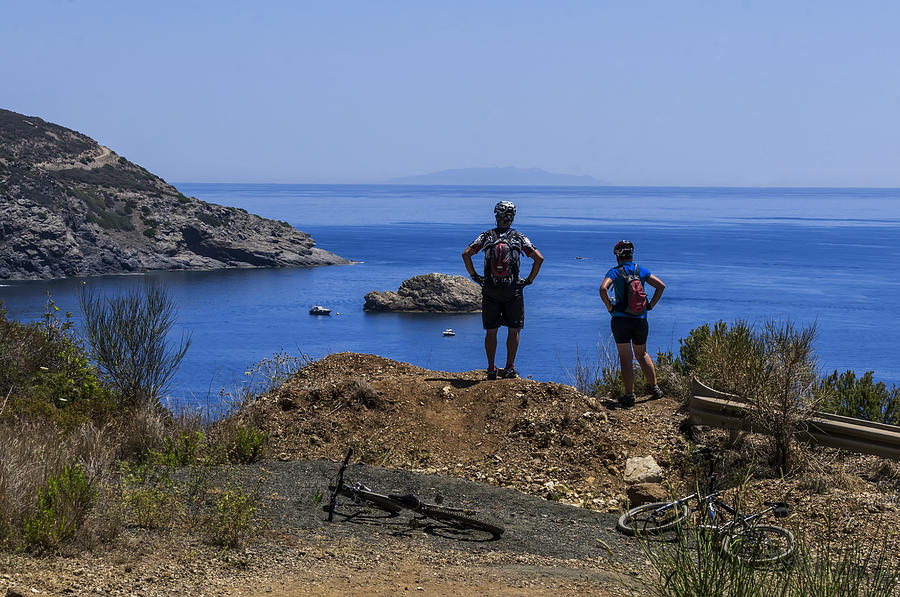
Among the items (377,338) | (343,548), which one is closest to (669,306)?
(377,338)

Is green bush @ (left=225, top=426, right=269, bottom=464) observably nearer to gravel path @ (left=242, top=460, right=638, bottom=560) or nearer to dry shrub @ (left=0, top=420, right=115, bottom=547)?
gravel path @ (left=242, top=460, right=638, bottom=560)

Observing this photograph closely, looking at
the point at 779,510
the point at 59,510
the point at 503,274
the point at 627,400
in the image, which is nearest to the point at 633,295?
the point at 627,400

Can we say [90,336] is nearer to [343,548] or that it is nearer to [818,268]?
[343,548]

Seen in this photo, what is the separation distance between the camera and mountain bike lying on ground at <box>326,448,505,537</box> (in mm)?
7020

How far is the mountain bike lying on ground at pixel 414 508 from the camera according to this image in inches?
276

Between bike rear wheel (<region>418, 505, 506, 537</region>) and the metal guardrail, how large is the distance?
10.0ft

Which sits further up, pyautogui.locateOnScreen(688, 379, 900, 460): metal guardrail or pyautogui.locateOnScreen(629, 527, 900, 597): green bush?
pyautogui.locateOnScreen(629, 527, 900, 597): green bush

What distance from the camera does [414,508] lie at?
7.25 metres

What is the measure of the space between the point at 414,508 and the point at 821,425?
4.03m

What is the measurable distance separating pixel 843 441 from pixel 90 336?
29.9 ft

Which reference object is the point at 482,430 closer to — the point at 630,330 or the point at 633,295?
the point at 630,330

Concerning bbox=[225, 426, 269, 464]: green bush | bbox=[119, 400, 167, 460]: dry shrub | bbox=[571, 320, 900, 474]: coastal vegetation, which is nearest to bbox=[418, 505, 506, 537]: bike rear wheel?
bbox=[225, 426, 269, 464]: green bush

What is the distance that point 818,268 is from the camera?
10500 centimetres

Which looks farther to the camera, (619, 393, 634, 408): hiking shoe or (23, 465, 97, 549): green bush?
(619, 393, 634, 408): hiking shoe
